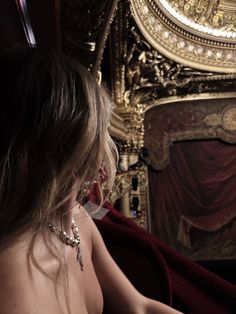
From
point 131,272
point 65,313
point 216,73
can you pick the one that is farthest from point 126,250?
point 216,73

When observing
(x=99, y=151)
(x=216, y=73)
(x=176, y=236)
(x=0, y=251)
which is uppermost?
(x=216, y=73)

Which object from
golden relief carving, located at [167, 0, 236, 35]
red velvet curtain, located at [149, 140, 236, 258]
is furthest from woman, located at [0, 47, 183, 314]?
red velvet curtain, located at [149, 140, 236, 258]

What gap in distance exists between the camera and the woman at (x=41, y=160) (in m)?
0.38

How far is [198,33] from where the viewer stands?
10.0 feet

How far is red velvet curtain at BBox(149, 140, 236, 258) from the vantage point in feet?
11.6

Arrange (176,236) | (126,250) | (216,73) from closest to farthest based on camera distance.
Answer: (126,250) < (216,73) < (176,236)

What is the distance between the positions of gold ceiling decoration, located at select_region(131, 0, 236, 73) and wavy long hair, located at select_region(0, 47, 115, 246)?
2.37 m

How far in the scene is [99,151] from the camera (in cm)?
44

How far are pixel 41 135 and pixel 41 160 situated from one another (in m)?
0.03

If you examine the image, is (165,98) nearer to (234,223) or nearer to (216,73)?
(216,73)

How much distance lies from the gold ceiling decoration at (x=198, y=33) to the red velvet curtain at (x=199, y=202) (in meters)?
0.94

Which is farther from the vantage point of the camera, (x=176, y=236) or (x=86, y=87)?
(x=176, y=236)

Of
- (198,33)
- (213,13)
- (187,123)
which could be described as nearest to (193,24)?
(198,33)

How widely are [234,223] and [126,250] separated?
9.53 feet
